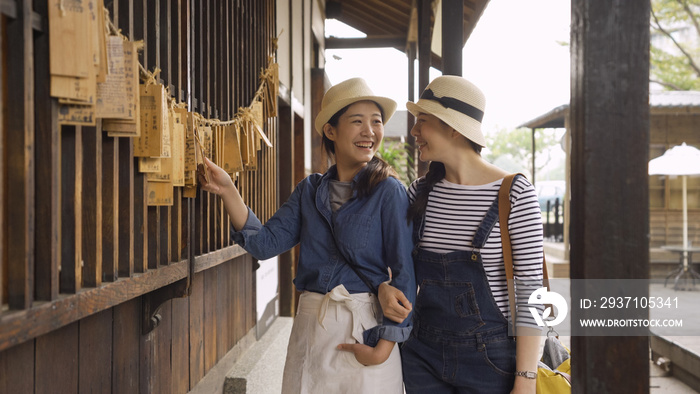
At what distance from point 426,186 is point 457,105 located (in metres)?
0.29

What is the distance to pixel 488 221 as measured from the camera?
5.65 ft

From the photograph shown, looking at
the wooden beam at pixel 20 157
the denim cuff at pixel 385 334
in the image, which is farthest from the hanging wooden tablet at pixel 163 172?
the denim cuff at pixel 385 334

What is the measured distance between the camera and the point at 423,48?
5.35 m

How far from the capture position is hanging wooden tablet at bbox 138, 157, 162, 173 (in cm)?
176

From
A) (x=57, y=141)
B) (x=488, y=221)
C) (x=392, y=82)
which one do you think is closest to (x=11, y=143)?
(x=57, y=141)

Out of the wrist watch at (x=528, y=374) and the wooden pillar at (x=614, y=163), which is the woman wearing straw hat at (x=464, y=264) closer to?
the wrist watch at (x=528, y=374)

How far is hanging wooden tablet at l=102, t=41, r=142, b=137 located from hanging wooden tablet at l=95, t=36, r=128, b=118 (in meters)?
0.02

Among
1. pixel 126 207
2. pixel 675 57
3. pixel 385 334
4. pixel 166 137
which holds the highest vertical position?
pixel 675 57

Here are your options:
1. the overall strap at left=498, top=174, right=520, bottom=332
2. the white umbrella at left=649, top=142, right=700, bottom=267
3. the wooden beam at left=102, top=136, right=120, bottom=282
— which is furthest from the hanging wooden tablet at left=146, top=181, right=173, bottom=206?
the white umbrella at left=649, top=142, right=700, bottom=267

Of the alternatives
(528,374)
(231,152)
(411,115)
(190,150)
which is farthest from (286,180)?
(528,374)

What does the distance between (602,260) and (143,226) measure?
1360 mm

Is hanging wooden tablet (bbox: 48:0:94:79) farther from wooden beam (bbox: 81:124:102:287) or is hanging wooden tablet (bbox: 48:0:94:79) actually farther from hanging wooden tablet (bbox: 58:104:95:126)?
wooden beam (bbox: 81:124:102:287)

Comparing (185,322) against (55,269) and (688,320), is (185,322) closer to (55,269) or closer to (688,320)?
(55,269)

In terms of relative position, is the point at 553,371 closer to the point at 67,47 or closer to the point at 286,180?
the point at 67,47
